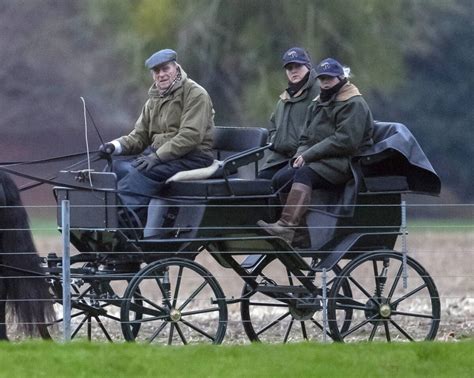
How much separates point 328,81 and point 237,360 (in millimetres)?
2973

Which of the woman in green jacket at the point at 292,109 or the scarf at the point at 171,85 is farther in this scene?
the woman in green jacket at the point at 292,109

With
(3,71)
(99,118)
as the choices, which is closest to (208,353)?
(99,118)

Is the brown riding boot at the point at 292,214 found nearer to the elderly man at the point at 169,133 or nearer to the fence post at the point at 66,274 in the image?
the elderly man at the point at 169,133

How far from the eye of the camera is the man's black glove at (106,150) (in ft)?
38.3

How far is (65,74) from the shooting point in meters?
33.0

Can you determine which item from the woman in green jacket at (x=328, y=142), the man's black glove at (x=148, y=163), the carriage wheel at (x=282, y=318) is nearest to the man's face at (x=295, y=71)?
the woman in green jacket at (x=328, y=142)

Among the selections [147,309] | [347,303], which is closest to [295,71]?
[347,303]

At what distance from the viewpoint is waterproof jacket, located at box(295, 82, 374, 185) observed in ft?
37.3

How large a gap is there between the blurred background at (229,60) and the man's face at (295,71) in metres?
14.7

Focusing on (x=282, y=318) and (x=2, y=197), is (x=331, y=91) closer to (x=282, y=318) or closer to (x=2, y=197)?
(x=282, y=318)

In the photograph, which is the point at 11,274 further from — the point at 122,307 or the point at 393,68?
the point at 393,68

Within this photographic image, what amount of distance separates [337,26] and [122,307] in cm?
1754

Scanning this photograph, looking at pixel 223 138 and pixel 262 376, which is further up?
pixel 223 138

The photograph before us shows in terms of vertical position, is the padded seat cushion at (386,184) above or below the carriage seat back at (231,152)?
below
